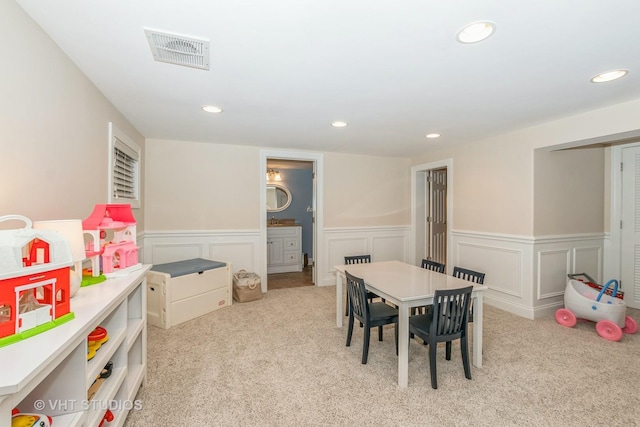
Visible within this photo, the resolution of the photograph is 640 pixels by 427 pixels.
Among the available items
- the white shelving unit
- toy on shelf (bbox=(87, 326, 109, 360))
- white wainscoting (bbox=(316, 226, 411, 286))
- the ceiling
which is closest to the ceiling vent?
the ceiling

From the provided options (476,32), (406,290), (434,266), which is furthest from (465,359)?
(476,32)

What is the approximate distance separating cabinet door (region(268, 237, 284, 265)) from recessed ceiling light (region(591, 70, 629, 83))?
5.01m

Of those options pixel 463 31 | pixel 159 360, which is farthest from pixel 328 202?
→ pixel 463 31

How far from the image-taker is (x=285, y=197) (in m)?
7.02

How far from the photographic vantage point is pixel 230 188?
14.5ft

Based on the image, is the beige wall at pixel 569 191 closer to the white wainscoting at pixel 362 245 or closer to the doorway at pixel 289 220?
the white wainscoting at pixel 362 245

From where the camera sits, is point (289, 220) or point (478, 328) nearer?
point (478, 328)

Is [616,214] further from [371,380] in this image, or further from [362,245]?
[371,380]

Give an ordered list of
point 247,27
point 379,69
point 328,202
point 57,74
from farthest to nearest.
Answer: point 328,202 < point 379,69 < point 57,74 < point 247,27

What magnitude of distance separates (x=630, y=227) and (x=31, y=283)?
565 cm

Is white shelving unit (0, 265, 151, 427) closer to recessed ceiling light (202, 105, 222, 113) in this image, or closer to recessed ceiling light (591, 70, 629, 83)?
recessed ceiling light (202, 105, 222, 113)

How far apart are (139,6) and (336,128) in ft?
7.64

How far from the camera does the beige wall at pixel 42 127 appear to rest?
133 centimetres

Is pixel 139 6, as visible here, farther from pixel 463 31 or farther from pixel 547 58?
pixel 547 58
